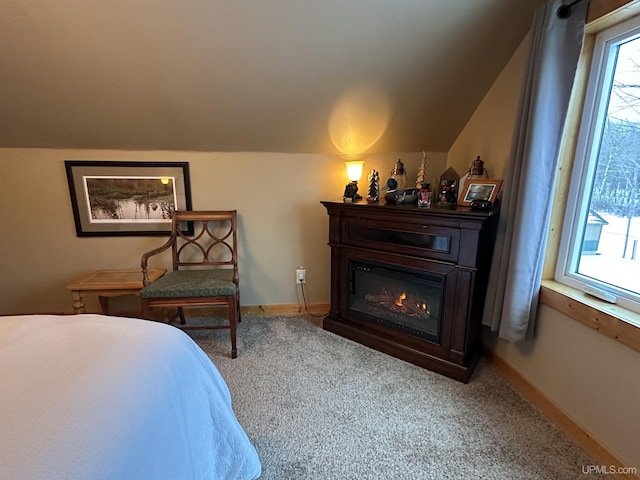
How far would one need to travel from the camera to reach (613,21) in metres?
1.40

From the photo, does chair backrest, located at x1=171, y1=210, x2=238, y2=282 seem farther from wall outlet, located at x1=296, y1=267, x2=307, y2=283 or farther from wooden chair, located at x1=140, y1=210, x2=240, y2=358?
wall outlet, located at x1=296, y1=267, x2=307, y2=283

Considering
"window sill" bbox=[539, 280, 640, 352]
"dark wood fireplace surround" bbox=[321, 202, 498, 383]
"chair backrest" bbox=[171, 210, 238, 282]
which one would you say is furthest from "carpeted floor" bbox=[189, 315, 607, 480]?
"chair backrest" bbox=[171, 210, 238, 282]

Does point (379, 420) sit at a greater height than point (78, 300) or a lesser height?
lesser

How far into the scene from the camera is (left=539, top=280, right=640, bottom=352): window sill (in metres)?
1.27

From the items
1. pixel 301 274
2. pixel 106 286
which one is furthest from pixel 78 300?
pixel 301 274

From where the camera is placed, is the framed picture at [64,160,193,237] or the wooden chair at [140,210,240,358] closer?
the wooden chair at [140,210,240,358]

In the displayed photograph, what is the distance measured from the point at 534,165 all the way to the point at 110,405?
74.3 inches

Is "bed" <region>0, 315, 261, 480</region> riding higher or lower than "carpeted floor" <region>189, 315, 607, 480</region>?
higher

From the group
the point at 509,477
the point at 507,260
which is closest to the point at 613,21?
the point at 507,260

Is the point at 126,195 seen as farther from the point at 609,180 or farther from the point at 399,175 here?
the point at 609,180

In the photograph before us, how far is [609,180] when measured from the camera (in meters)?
1.50

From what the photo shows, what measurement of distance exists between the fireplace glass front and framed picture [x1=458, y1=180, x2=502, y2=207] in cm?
53

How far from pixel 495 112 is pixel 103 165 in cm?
282

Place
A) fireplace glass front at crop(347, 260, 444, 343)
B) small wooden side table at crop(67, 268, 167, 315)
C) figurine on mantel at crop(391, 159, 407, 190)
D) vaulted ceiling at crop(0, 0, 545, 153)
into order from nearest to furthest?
vaulted ceiling at crop(0, 0, 545, 153) < fireplace glass front at crop(347, 260, 444, 343) < small wooden side table at crop(67, 268, 167, 315) < figurine on mantel at crop(391, 159, 407, 190)
